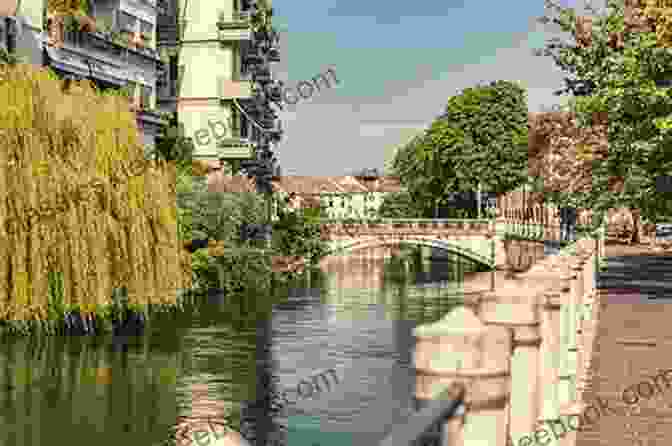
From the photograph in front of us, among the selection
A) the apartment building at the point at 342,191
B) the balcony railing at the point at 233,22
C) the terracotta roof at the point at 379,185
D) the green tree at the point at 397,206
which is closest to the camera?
the balcony railing at the point at 233,22

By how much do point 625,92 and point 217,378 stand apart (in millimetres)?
12500

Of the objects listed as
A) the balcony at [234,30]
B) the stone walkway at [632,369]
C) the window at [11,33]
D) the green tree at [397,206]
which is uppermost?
the balcony at [234,30]

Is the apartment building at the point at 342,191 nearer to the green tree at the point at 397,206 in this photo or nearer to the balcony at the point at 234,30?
the green tree at the point at 397,206

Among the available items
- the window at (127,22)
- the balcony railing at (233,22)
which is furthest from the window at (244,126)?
the window at (127,22)

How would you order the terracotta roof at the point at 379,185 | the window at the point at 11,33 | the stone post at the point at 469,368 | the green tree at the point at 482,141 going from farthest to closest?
the terracotta roof at the point at 379,185 → the green tree at the point at 482,141 → the window at the point at 11,33 → the stone post at the point at 469,368

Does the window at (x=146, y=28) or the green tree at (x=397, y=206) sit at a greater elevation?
the window at (x=146, y=28)

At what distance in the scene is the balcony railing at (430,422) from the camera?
3441 millimetres

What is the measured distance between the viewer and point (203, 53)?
5522cm

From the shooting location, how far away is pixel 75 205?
82.6 ft

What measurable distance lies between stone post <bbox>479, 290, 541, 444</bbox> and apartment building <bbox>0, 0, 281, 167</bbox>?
2760cm

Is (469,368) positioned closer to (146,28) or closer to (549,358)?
(549,358)

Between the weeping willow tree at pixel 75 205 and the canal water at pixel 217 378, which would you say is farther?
the weeping willow tree at pixel 75 205

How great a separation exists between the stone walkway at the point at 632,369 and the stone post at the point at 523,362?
86.0 inches

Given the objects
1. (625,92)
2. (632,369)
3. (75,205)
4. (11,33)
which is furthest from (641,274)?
(11,33)
